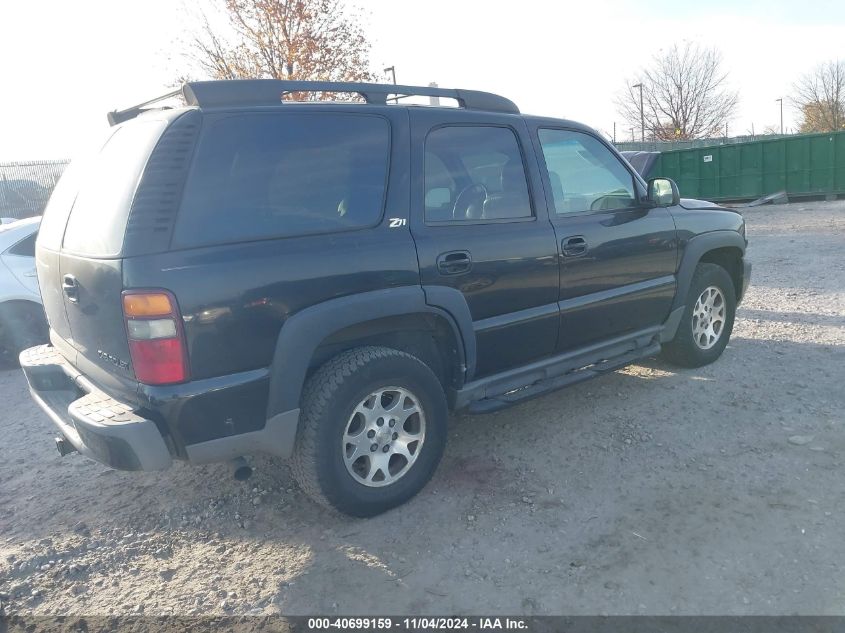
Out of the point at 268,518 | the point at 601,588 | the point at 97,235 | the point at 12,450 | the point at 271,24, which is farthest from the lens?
the point at 271,24

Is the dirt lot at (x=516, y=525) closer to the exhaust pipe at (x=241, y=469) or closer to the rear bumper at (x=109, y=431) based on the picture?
the exhaust pipe at (x=241, y=469)

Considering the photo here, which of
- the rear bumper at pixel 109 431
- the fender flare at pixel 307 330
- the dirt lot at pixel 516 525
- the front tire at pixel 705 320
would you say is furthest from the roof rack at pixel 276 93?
the front tire at pixel 705 320

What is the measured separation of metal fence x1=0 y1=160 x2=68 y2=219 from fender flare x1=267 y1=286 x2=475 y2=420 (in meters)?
Result: 18.2

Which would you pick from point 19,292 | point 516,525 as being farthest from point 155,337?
point 19,292

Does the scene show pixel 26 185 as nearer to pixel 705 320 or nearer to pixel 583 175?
pixel 583 175

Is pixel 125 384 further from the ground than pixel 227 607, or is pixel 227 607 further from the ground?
pixel 125 384

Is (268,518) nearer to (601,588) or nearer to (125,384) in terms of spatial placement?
(125,384)

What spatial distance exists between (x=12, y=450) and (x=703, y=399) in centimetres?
467

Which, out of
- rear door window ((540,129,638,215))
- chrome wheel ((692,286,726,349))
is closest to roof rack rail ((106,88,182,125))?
rear door window ((540,129,638,215))

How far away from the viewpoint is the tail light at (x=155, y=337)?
263 centimetres

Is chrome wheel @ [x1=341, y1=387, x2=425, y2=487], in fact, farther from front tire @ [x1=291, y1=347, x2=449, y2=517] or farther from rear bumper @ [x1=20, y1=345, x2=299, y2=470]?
rear bumper @ [x1=20, y1=345, x2=299, y2=470]

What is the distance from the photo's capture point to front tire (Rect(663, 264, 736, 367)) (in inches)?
195

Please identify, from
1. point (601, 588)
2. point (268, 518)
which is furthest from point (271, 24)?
point (601, 588)

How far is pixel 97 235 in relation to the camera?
289 centimetres
